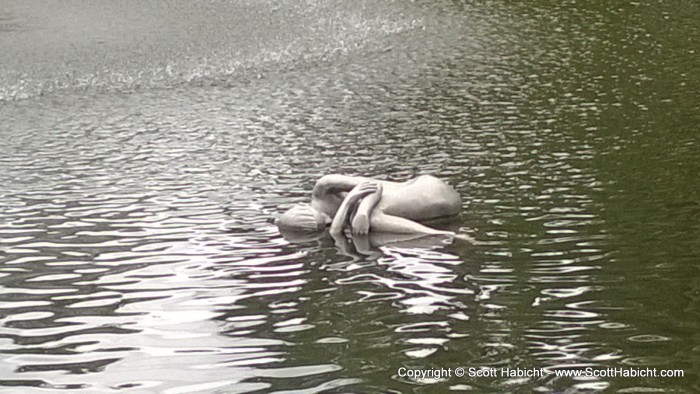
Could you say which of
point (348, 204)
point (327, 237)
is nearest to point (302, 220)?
point (327, 237)

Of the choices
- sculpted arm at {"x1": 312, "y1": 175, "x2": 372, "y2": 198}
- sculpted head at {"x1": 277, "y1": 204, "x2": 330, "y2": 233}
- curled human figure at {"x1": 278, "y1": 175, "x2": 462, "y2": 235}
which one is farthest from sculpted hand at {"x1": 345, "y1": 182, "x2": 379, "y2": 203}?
sculpted head at {"x1": 277, "y1": 204, "x2": 330, "y2": 233}

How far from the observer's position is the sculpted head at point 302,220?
8.82 meters

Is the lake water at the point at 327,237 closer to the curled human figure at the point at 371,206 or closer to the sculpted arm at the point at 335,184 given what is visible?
the curled human figure at the point at 371,206

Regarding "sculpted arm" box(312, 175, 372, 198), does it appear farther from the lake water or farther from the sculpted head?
the lake water

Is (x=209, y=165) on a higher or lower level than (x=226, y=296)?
higher

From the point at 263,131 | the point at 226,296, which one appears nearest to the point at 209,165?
the point at 263,131

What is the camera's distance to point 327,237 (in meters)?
8.75

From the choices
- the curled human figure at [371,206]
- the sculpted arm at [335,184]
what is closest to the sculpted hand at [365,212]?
the curled human figure at [371,206]

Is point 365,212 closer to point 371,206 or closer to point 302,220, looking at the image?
point 371,206

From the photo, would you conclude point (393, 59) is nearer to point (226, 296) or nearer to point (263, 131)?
point (263, 131)

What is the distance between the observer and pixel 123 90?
51.5 ft

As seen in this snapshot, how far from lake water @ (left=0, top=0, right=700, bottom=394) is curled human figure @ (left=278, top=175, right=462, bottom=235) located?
204 millimetres

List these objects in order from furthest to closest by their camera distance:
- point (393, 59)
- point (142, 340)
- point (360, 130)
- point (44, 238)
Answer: point (393, 59)
point (360, 130)
point (44, 238)
point (142, 340)

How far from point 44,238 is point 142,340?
2.52m
